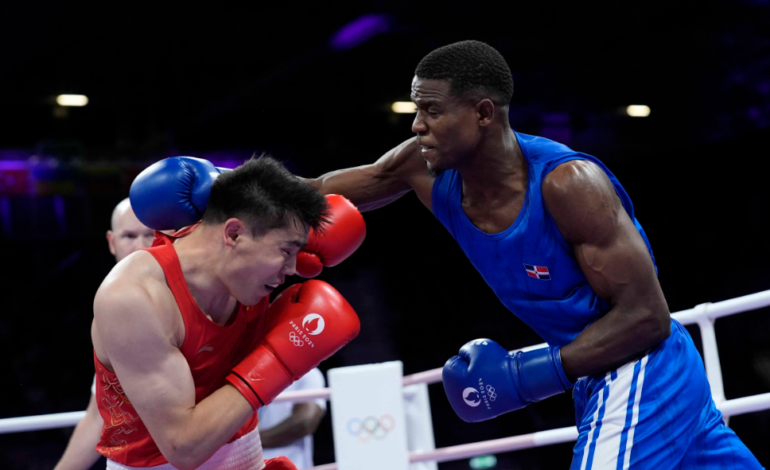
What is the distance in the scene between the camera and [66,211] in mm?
9516

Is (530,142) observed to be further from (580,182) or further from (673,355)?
(673,355)

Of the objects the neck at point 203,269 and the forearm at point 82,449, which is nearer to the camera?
the neck at point 203,269

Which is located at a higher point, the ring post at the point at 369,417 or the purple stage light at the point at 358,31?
the purple stage light at the point at 358,31

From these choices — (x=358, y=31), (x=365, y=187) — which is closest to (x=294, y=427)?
(x=365, y=187)

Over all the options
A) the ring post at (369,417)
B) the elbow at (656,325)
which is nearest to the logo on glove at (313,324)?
the elbow at (656,325)

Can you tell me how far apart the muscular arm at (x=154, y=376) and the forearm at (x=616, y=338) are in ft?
2.69

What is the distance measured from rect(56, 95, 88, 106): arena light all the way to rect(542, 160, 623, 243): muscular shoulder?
348 inches

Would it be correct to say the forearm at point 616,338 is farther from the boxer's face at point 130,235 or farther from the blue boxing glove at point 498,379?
the boxer's face at point 130,235

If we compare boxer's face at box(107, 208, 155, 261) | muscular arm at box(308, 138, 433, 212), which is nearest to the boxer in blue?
muscular arm at box(308, 138, 433, 212)

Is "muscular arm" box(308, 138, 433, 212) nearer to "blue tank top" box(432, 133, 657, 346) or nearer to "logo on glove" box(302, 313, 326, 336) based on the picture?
"blue tank top" box(432, 133, 657, 346)

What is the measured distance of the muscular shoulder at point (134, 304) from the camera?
1531mm

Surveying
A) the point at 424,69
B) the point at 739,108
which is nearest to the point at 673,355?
the point at 424,69

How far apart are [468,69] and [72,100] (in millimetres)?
8720

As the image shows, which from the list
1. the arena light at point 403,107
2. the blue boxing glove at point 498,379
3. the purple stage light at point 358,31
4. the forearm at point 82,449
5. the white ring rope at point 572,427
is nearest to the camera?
the blue boxing glove at point 498,379
